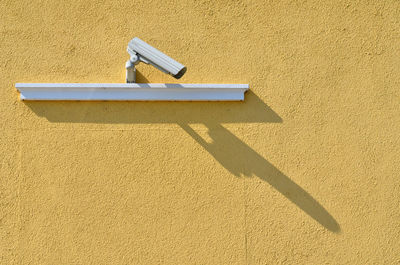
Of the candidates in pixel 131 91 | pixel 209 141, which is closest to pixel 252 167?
pixel 209 141

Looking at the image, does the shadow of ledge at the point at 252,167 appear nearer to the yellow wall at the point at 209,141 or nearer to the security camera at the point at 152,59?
the yellow wall at the point at 209,141

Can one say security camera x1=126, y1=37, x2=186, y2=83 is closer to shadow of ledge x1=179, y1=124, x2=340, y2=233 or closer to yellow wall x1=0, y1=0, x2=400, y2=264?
yellow wall x1=0, y1=0, x2=400, y2=264

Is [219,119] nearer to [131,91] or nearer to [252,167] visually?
[252,167]

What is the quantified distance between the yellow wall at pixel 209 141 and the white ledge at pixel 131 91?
0.08m

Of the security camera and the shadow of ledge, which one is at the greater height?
the security camera

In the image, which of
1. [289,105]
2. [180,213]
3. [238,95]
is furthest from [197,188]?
[289,105]

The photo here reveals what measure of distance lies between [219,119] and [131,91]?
0.73m

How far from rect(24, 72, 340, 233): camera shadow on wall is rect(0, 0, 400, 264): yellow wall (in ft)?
0.04

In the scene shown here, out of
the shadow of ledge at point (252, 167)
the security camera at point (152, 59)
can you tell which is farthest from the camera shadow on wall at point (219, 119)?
the security camera at point (152, 59)

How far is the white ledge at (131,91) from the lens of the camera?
2.84 metres

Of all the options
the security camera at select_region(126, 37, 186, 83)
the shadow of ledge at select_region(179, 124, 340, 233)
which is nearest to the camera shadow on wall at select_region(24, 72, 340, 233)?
the shadow of ledge at select_region(179, 124, 340, 233)

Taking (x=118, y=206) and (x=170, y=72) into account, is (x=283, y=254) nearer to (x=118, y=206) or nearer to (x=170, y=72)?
(x=118, y=206)

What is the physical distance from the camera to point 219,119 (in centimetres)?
301

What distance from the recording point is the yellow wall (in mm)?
2879
